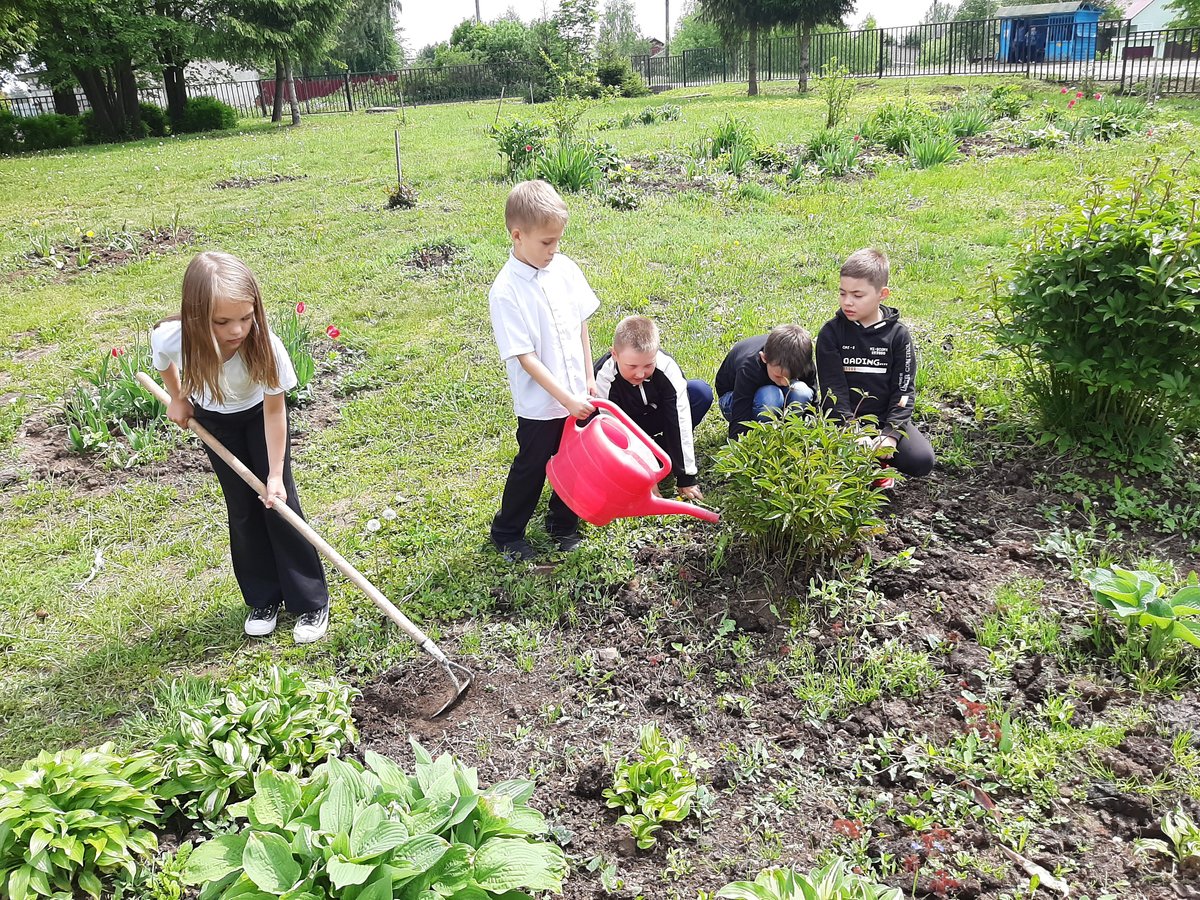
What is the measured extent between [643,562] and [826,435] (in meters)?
0.89

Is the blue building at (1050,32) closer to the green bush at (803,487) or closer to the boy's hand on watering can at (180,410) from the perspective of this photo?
the green bush at (803,487)

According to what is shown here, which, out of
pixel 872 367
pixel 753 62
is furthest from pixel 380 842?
pixel 753 62

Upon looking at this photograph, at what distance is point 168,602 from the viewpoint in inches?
123

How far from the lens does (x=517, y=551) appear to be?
3.24 meters

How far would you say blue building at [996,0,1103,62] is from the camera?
2664cm

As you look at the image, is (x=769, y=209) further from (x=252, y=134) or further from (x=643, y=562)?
(x=252, y=134)

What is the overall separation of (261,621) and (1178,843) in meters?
2.85

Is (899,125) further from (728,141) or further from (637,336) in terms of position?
(637,336)

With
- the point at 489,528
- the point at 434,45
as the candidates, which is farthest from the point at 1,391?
the point at 434,45

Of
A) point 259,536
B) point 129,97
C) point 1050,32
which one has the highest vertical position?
point 1050,32

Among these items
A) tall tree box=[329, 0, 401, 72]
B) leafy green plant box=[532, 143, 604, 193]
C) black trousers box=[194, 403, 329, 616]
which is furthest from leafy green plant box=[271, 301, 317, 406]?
tall tree box=[329, 0, 401, 72]

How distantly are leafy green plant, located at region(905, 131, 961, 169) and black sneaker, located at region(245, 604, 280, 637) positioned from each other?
8.50 metres

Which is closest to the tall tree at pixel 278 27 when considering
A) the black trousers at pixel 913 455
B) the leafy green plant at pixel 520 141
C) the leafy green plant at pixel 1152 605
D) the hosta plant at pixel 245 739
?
the leafy green plant at pixel 520 141

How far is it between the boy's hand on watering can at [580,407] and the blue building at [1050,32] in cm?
2255
